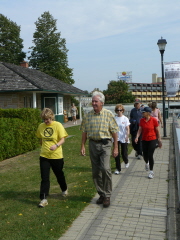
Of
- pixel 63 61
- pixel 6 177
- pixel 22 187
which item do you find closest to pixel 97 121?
pixel 22 187

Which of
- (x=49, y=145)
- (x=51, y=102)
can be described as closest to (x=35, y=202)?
(x=49, y=145)

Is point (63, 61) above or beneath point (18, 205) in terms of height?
above

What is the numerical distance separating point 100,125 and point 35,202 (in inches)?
72.6

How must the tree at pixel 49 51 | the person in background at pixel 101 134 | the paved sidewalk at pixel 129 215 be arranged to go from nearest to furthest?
the paved sidewalk at pixel 129 215 → the person in background at pixel 101 134 → the tree at pixel 49 51

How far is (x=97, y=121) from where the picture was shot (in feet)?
18.4

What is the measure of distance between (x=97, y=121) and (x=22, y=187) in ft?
8.65

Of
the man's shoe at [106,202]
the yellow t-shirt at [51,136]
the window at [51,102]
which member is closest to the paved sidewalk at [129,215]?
the man's shoe at [106,202]

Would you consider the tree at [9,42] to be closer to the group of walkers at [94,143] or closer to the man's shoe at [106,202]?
the group of walkers at [94,143]

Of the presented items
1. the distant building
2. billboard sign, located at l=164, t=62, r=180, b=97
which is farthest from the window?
the distant building

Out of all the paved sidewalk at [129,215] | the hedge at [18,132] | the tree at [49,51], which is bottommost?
the paved sidewalk at [129,215]

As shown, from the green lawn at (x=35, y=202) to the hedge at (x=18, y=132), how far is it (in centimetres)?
135

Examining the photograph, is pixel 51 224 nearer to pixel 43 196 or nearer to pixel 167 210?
pixel 43 196

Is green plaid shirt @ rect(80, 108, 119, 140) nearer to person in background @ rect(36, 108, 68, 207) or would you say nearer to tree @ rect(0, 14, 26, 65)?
person in background @ rect(36, 108, 68, 207)

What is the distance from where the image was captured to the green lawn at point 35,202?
4.64 meters
